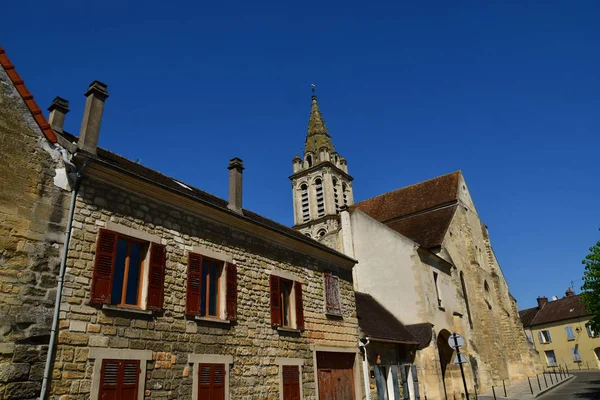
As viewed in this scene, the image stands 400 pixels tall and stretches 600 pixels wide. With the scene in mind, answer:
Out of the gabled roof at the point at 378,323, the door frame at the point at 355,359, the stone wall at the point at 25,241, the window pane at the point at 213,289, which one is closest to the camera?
the stone wall at the point at 25,241

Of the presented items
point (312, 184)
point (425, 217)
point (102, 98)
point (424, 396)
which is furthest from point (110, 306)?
point (312, 184)

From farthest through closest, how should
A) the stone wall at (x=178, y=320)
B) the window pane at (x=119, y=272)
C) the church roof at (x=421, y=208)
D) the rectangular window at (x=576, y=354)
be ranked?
the rectangular window at (x=576, y=354), the church roof at (x=421, y=208), the window pane at (x=119, y=272), the stone wall at (x=178, y=320)

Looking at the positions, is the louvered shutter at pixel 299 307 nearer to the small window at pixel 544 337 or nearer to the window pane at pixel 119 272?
the window pane at pixel 119 272

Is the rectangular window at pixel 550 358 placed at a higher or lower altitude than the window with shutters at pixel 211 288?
lower

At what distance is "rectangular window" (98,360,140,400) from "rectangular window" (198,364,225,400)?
4.94ft

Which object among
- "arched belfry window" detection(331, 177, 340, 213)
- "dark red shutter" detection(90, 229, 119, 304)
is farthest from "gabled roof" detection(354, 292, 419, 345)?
"arched belfry window" detection(331, 177, 340, 213)

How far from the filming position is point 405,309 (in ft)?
62.4

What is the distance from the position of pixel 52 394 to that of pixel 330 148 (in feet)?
148

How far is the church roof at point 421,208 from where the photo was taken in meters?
22.9

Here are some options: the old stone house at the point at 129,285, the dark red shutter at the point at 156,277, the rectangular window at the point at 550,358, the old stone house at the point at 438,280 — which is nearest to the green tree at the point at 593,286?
the old stone house at the point at 438,280

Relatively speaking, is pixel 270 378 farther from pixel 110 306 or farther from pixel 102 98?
pixel 102 98

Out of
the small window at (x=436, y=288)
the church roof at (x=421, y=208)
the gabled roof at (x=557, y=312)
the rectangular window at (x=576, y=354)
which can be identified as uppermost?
the church roof at (x=421, y=208)

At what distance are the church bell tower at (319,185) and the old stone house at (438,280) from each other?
13.8m

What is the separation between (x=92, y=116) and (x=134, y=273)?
323cm
